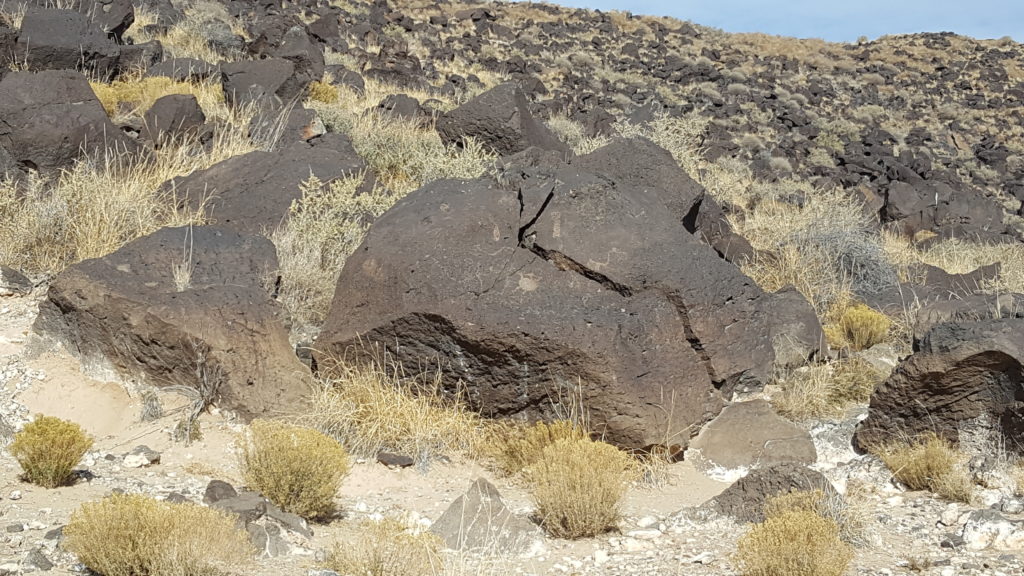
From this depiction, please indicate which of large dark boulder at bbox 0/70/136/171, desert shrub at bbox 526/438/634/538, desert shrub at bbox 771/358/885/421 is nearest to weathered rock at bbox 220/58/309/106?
large dark boulder at bbox 0/70/136/171

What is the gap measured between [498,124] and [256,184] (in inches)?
127

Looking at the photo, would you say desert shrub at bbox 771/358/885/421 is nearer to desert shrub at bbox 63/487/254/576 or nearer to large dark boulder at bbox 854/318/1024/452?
large dark boulder at bbox 854/318/1024/452

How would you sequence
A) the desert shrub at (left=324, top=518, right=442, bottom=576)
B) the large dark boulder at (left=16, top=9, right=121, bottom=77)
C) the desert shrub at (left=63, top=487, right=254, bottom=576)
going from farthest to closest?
the large dark boulder at (left=16, top=9, right=121, bottom=77)
the desert shrub at (left=324, top=518, right=442, bottom=576)
the desert shrub at (left=63, top=487, right=254, bottom=576)

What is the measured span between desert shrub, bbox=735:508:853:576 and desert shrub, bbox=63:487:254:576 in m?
2.17

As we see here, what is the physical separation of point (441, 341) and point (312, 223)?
2.42 meters

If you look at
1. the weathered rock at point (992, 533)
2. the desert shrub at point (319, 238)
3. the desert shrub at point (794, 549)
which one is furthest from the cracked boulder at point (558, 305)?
the weathered rock at point (992, 533)

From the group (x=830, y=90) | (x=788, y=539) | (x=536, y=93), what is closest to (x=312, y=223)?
(x=788, y=539)

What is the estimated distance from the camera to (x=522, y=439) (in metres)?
5.57

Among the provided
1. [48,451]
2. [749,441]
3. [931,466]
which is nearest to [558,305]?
[749,441]

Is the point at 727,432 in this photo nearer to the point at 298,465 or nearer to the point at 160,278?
the point at 298,465

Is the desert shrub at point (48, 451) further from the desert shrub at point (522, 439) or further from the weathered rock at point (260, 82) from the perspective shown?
the weathered rock at point (260, 82)

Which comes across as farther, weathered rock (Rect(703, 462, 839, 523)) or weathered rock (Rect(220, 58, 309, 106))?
weathered rock (Rect(220, 58, 309, 106))

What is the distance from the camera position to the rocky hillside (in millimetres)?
4434

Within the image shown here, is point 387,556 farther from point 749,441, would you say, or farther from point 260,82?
point 260,82
